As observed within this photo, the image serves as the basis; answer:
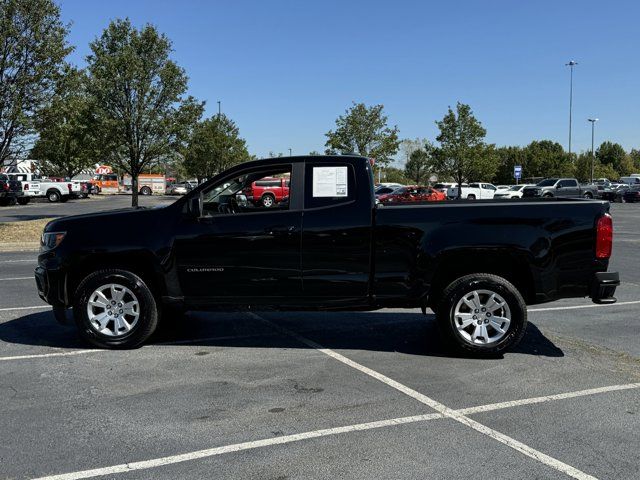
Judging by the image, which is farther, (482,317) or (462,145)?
(462,145)

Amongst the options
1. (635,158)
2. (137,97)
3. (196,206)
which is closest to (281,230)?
(196,206)

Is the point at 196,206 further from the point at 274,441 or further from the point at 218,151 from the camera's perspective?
the point at 218,151

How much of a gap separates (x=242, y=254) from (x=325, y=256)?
819 millimetres

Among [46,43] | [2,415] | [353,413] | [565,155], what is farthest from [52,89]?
[565,155]

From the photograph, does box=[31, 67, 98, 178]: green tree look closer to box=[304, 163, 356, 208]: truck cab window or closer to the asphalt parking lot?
the asphalt parking lot

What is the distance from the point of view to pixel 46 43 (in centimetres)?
1652

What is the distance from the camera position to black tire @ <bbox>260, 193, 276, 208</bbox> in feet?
19.9

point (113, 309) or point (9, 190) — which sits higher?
point (9, 190)

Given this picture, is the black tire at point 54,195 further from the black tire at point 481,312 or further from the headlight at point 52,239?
the black tire at point 481,312

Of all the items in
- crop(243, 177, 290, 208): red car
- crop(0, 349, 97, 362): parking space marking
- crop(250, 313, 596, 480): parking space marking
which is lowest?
crop(250, 313, 596, 480): parking space marking

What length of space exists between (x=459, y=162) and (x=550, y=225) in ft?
131

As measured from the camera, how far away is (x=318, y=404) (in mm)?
4535

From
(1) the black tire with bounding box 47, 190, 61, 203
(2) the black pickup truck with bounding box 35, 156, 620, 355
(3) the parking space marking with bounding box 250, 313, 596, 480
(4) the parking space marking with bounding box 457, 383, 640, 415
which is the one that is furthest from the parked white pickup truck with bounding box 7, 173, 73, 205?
(4) the parking space marking with bounding box 457, 383, 640, 415

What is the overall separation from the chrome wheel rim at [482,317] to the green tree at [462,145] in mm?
39642
